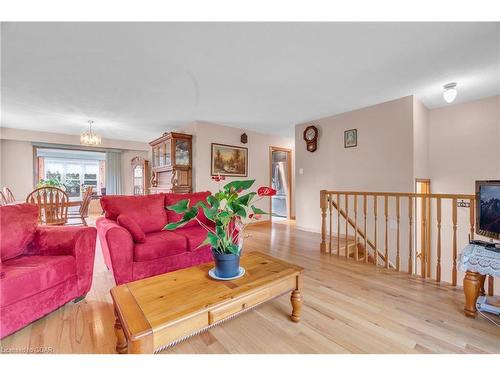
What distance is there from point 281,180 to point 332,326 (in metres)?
5.01

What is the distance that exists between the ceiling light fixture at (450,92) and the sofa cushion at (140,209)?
381 centimetres

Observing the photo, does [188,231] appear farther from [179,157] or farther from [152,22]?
[179,157]

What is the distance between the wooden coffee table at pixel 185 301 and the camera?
935mm

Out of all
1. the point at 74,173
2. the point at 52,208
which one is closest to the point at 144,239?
the point at 52,208

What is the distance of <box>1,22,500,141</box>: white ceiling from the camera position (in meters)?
1.78

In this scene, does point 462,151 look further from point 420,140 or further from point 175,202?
point 175,202

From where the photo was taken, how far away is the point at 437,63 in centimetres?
229

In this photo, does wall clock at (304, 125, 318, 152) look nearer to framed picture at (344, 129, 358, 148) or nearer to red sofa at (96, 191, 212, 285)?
framed picture at (344, 129, 358, 148)

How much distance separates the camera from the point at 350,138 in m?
3.90

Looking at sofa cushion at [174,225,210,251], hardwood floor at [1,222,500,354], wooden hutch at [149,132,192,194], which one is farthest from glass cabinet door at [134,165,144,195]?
hardwood floor at [1,222,500,354]

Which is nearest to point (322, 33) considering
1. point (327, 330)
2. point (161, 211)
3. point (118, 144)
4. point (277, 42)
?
point (277, 42)

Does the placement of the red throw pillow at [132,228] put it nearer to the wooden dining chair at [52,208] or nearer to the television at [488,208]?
the wooden dining chair at [52,208]

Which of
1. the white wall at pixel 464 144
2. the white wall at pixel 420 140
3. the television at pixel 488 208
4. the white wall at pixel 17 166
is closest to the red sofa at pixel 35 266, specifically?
the television at pixel 488 208
